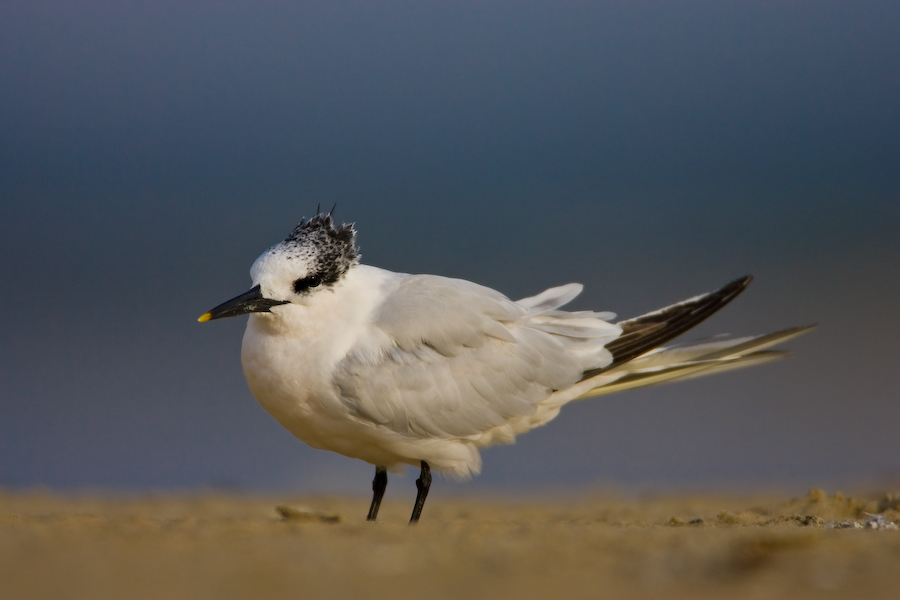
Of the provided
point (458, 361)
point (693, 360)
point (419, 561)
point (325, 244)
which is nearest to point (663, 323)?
point (693, 360)

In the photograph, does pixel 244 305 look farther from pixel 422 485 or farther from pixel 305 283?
pixel 422 485

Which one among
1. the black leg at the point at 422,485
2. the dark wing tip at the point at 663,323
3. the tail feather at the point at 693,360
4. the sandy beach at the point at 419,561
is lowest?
the sandy beach at the point at 419,561

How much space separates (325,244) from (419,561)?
2741mm

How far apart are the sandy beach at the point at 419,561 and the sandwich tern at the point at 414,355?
0.84 meters

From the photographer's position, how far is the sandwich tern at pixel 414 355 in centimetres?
510

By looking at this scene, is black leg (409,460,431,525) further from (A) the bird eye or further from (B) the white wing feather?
(A) the bird eye

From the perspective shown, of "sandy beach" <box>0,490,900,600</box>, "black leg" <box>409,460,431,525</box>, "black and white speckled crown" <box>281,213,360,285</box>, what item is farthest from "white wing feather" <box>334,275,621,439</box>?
"sandy beach" <box>0,490,900,600</box>

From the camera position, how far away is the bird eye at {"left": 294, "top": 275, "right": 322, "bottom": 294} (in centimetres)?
529

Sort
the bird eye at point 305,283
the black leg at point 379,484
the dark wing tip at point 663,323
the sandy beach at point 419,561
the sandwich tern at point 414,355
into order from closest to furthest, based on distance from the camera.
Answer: the sandy beach at point 419,561 → the sandwich tern at point 414,355 → the bird eye at point 305,283 → the black leg at point 379,484 → the dark wing tip at point 663,323

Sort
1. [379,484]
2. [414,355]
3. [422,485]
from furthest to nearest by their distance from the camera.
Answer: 1. [379,484]
2. [422,485]
3. [414,355]

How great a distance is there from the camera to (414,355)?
5289 mm

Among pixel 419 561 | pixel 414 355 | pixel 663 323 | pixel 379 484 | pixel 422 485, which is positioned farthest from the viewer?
pixel 663 323

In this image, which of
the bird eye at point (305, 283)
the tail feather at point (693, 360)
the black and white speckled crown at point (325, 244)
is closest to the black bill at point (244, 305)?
the bird eye at point (305, 283)

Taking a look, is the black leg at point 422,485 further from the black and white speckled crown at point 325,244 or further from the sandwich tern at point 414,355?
the black and white speckled crown at point 325,244
